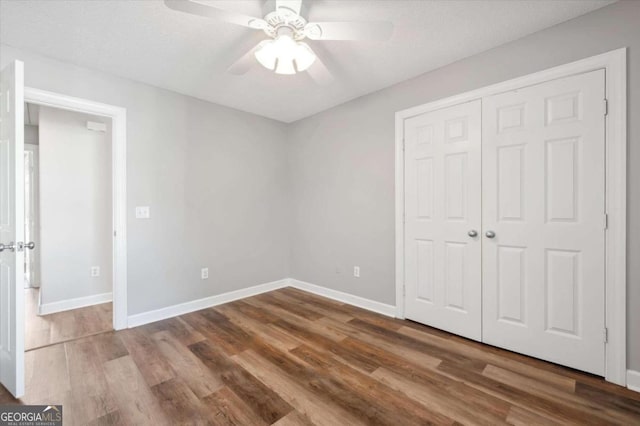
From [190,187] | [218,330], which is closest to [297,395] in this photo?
[218,330]

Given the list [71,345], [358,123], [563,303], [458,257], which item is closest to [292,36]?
[358,123]

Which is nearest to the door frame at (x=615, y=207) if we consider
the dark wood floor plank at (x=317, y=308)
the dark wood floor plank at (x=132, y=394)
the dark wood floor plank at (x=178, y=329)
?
the dark wood floor plank at (x=317, y=308)

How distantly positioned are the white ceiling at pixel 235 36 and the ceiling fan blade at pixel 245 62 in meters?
0.25

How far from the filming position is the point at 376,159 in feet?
10.3

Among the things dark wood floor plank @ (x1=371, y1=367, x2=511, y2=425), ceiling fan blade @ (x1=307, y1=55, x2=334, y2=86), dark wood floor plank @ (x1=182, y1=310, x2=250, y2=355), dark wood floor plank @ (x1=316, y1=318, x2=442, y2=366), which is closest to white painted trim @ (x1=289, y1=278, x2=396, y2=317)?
dark wood floor plank @ (x1=316, y1=318, x2=442, y2=366)

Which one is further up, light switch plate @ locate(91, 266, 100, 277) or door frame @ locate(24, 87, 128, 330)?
door frame @ locate(24, 87, 128, 330)

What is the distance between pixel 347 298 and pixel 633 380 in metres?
2.36

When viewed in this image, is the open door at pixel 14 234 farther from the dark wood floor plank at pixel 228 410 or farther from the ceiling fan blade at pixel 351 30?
the ceiling fan blade at pixel 351 30

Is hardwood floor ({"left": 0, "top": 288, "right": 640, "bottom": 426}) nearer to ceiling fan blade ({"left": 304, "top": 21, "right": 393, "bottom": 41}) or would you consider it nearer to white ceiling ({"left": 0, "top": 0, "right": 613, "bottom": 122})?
ceiling fan blade ({"left": 304, "top": 21, "right": 393, "bottom": 41})

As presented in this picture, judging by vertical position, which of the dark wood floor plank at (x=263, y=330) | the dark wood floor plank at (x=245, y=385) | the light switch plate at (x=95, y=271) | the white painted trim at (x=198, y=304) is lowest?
the dark wood floor plank at (x=245, y=385)

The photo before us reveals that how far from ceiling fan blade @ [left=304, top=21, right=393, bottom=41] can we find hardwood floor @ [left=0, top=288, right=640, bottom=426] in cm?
220

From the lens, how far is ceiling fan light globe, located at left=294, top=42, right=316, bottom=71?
1.79 m

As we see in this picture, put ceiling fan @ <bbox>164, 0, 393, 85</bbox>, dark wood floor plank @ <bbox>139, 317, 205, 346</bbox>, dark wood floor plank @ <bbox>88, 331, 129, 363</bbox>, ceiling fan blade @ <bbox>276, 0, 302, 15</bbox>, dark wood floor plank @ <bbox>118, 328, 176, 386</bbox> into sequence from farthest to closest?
dark wood floor plank @ <bbox>139, 317, 205, 346</bbox>
dark wood floor plank @ <bbox>88, 331, 129, 363</bbox>
dark wood floor plank @ <bbox>118, 328, 176, 386</bbox>
ceiling fan blade @ <bbox>276, 0, 302, 15</bbox>
ceiling fan @ <bbox>164, 0, 393, 85</bbox>

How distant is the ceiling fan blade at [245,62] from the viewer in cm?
186
